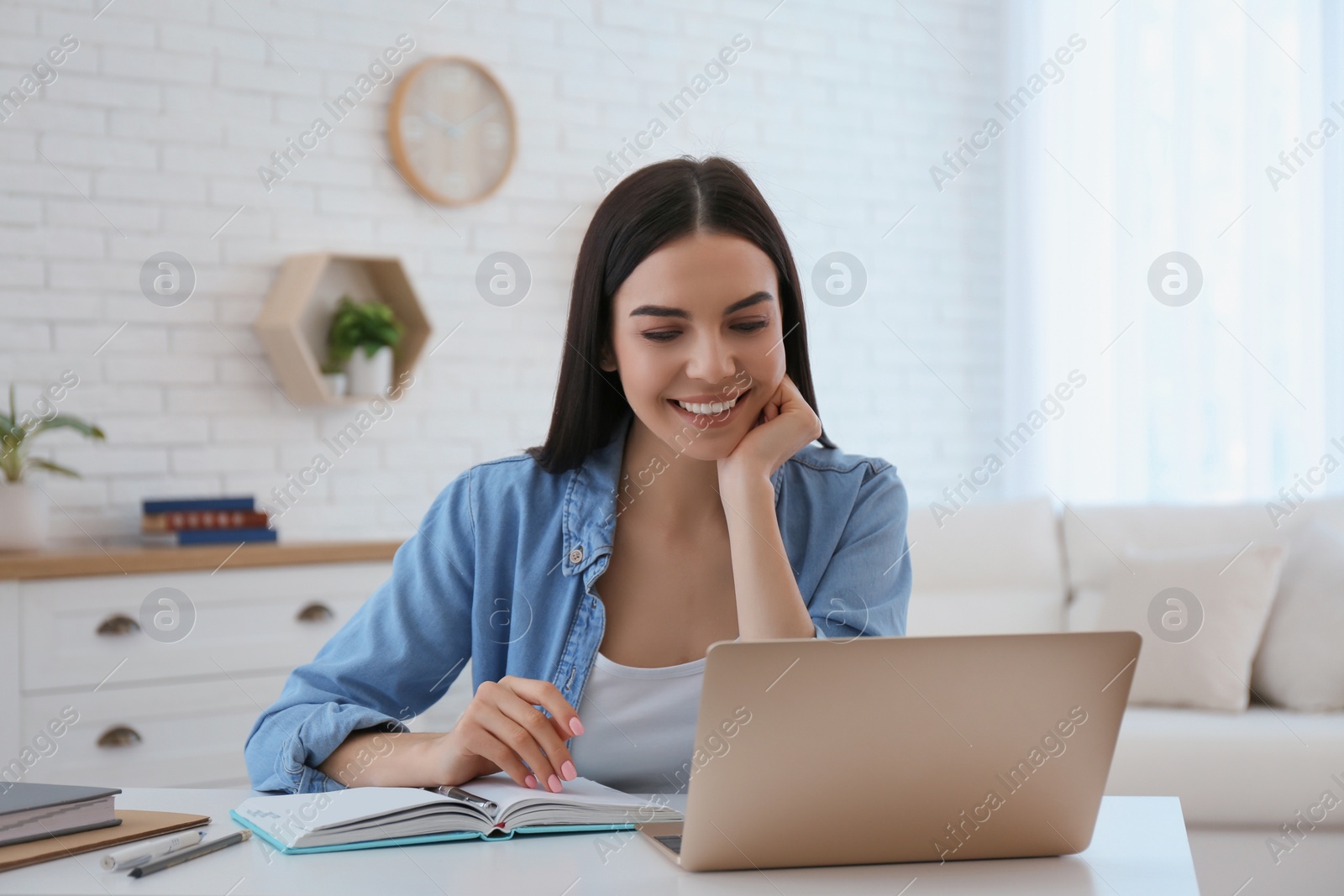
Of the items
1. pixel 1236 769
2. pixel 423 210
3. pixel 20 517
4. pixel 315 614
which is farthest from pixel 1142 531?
pixel 20 517

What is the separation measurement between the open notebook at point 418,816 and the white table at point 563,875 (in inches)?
0.5

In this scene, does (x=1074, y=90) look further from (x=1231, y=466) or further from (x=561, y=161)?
(x=561, y=161)

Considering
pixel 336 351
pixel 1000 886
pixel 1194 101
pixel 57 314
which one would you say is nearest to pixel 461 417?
pixel 336 351

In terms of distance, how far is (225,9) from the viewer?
3.47 metres

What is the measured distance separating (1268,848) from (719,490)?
178cm

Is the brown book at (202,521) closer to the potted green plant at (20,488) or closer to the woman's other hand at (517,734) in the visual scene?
the potted green plant at (20,488)

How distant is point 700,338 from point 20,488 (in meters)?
2.30

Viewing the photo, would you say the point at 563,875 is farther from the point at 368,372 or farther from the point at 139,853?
the point at 368,372

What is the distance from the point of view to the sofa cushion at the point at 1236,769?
258cm

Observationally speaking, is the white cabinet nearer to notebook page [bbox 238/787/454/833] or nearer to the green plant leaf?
the green plant leaf

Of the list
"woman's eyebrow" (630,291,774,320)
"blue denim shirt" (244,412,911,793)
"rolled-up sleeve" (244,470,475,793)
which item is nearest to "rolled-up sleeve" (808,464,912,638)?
"blue denim shirt" (244,412,911,793)

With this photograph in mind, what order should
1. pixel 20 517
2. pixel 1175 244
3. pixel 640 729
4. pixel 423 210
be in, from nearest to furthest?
pixel 640 729
pixel 20 517
pixel 423 210
pixel 1175 244

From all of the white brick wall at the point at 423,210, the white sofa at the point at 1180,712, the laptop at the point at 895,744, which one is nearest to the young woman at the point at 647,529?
the laptop at the point at 895,744

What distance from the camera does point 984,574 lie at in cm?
327
